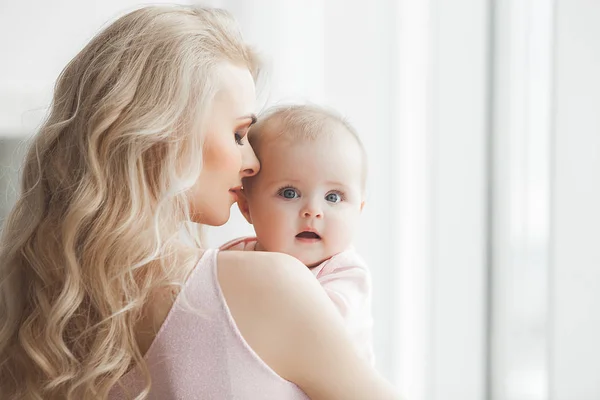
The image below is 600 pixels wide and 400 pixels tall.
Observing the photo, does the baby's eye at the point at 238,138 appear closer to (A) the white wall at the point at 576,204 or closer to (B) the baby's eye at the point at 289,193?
(B) the baby's eye at the point at 289,193

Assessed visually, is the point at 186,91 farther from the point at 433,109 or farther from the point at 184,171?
the point at 433,109

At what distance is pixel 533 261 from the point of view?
2008mm

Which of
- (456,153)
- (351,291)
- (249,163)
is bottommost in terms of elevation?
(351,291)

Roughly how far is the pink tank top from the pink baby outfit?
0.26 metres

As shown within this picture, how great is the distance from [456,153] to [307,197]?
3.10ft

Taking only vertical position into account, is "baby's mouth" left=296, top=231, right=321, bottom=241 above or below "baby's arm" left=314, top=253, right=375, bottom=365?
above

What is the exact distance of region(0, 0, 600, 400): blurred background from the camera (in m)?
1.74

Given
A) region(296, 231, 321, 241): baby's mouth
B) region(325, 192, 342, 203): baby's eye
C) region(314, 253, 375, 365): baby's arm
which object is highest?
region(325, 192, 342, 203): baby's eye

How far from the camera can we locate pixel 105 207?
117cm

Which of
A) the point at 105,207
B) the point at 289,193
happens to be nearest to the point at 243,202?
the point at 289,193

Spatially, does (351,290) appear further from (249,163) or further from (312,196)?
(249,163)

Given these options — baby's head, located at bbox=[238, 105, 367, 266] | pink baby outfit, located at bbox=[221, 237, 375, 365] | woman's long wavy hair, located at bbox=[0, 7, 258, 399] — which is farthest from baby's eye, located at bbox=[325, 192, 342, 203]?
woman's long wavy hair, located at bbox=[0, 7, 258, 399]

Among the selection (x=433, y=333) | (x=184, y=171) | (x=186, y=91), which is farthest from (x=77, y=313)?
(x=433, y=333)

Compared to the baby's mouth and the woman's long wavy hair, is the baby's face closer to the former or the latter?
the baby's mouth
